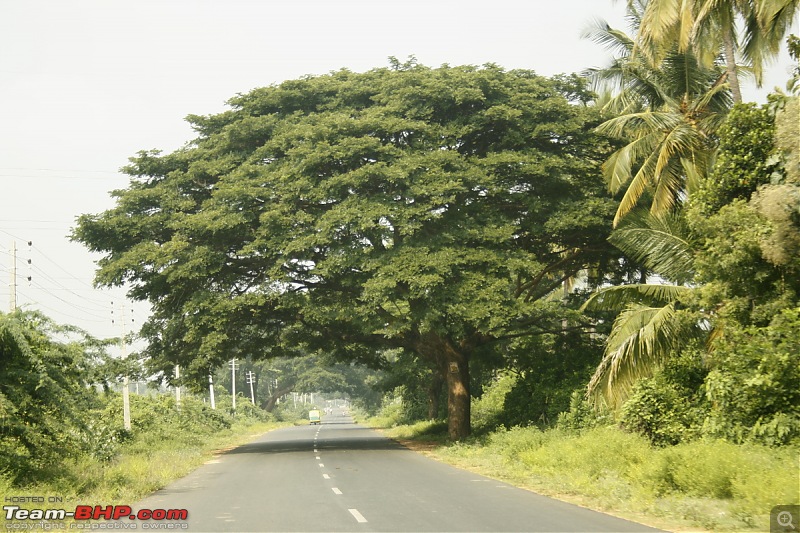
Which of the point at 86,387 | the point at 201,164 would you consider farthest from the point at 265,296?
the point at 86,387

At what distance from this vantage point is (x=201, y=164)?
92.0 ft

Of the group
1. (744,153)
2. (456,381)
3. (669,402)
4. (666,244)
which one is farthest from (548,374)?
(744,153)

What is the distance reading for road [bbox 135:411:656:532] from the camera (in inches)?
443

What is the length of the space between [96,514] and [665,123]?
17.1 meters

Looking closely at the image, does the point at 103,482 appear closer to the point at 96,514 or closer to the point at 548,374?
the point at 96,514

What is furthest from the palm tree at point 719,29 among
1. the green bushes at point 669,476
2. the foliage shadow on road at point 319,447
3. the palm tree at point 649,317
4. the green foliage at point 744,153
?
the foliage shadow on road at point 319,447

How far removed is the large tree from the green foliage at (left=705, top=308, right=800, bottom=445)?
9193 mm

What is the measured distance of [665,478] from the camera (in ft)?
43.8

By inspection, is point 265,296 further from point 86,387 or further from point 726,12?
point 726,12

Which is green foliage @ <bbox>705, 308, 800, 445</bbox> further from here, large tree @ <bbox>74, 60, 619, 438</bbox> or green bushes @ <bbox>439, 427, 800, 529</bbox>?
large tree @ <bbox>74, 60, 619, 438</bbox>

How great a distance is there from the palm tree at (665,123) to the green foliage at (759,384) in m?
6.81

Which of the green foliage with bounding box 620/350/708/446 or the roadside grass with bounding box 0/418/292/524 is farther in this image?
the green foliage with bounding box 620/350/708/446

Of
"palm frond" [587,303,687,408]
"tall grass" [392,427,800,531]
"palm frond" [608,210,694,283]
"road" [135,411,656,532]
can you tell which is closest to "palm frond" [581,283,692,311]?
"palm frond" [608,210,694,283]

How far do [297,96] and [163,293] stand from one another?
875 cm
